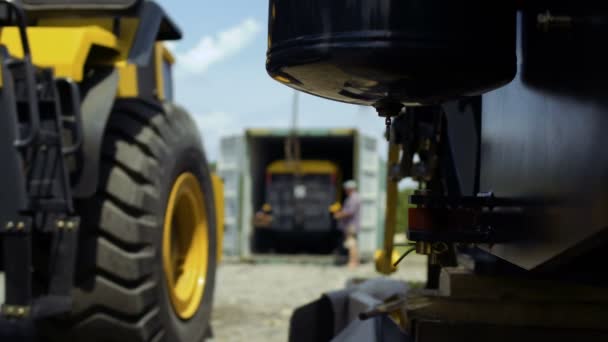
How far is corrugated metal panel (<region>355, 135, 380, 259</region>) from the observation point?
1096cm

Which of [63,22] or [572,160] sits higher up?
[63,22]

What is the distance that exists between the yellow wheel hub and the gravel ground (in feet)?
2.15

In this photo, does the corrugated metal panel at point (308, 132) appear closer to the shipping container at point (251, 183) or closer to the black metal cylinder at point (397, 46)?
the shipping container at point (251, 183)

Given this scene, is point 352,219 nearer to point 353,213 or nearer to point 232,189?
point 353,213

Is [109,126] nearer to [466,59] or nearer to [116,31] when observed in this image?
[116,31]

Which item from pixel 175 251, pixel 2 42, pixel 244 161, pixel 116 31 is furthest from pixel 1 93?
pixel 244 161

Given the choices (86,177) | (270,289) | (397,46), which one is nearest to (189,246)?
(86,177)

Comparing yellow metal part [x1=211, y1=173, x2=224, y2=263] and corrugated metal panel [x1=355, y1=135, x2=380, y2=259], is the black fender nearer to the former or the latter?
yellow metal part [x1=211, y1=173, x2=224, y2=263]

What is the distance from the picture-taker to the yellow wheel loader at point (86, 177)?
281cm

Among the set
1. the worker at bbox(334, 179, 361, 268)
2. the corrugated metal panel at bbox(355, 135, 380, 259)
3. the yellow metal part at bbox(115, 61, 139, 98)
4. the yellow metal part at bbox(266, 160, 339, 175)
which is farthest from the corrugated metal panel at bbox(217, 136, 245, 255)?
the yellow metal part at bbox(115, 61, 139, 98)

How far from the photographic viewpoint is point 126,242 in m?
3.18

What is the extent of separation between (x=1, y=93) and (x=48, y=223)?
56cm

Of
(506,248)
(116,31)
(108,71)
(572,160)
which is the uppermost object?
(116,31)

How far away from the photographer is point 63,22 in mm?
3662
